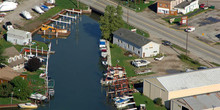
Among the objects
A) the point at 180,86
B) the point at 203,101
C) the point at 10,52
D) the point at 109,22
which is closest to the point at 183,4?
the point at 109,22

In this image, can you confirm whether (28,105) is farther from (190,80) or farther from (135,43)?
(135,43)

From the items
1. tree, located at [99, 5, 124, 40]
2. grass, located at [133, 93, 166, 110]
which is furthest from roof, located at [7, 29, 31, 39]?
grass, located at [133, 93, 166, 110]

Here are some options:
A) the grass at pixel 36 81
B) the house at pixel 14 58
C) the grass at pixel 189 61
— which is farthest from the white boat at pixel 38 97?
the grass at pixel 189 61

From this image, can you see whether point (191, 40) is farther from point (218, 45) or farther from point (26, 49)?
point (26, 49)

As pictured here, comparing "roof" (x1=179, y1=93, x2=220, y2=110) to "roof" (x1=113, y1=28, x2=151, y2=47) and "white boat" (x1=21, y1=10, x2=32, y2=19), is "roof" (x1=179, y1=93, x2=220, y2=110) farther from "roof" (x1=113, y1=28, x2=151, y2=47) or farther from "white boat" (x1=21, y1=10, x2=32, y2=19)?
"white boat" (x1=21, y1=10, x2=32, y2=19)

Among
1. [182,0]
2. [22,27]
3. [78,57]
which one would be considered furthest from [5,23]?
[182,0]

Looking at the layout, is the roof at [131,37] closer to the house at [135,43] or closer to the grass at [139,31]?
the house at [135,43]
